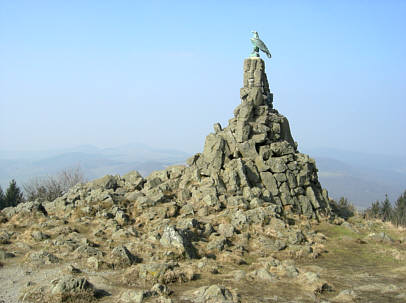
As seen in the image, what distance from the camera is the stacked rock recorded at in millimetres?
32312

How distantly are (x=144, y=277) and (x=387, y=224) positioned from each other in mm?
27975

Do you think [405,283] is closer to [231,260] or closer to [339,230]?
[231,260]

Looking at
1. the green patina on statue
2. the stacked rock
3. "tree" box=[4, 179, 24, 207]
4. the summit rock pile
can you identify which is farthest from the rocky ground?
"tree" box=[4, 179, 24, 207]

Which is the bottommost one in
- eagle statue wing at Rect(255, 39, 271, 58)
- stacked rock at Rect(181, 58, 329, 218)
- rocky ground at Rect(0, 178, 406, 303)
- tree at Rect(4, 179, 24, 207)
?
tree at Rect(4, 179, 24, 207)

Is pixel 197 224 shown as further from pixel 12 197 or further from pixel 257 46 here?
pixel 12 197

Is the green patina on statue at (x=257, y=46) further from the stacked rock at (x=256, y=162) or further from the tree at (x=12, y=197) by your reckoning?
the tree at (x=12, y=197)

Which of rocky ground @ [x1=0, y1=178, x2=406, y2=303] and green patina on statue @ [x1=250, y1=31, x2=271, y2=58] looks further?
green patina on statue @ [x1=250, y1=31, x2=271, y2=58]

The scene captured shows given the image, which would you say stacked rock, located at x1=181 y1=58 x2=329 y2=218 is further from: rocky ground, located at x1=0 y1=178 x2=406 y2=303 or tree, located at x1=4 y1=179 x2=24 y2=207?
tree, located at x1=4 y1=179 x2=24 y2=207

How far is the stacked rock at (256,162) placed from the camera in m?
32.3

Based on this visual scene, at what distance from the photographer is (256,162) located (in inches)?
1363

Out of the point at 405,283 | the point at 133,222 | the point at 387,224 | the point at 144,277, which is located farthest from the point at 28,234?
the point at 387,224

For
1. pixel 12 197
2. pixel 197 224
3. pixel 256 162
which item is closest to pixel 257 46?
pixel 256 162

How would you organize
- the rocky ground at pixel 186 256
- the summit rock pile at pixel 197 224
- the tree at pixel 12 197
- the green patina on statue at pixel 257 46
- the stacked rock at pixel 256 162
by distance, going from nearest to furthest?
1. the rocky ground at pixel 186 256
2. the summit rock pile at pixel 197 224
3. the stacked rock at pixel 256 162
4. the green patina on statue at pixel 257 46
5. the tree at pixel 12 197

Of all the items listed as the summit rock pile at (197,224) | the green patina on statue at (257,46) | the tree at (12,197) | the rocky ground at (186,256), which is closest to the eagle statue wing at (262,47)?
the green patina on statue at (257,46)
